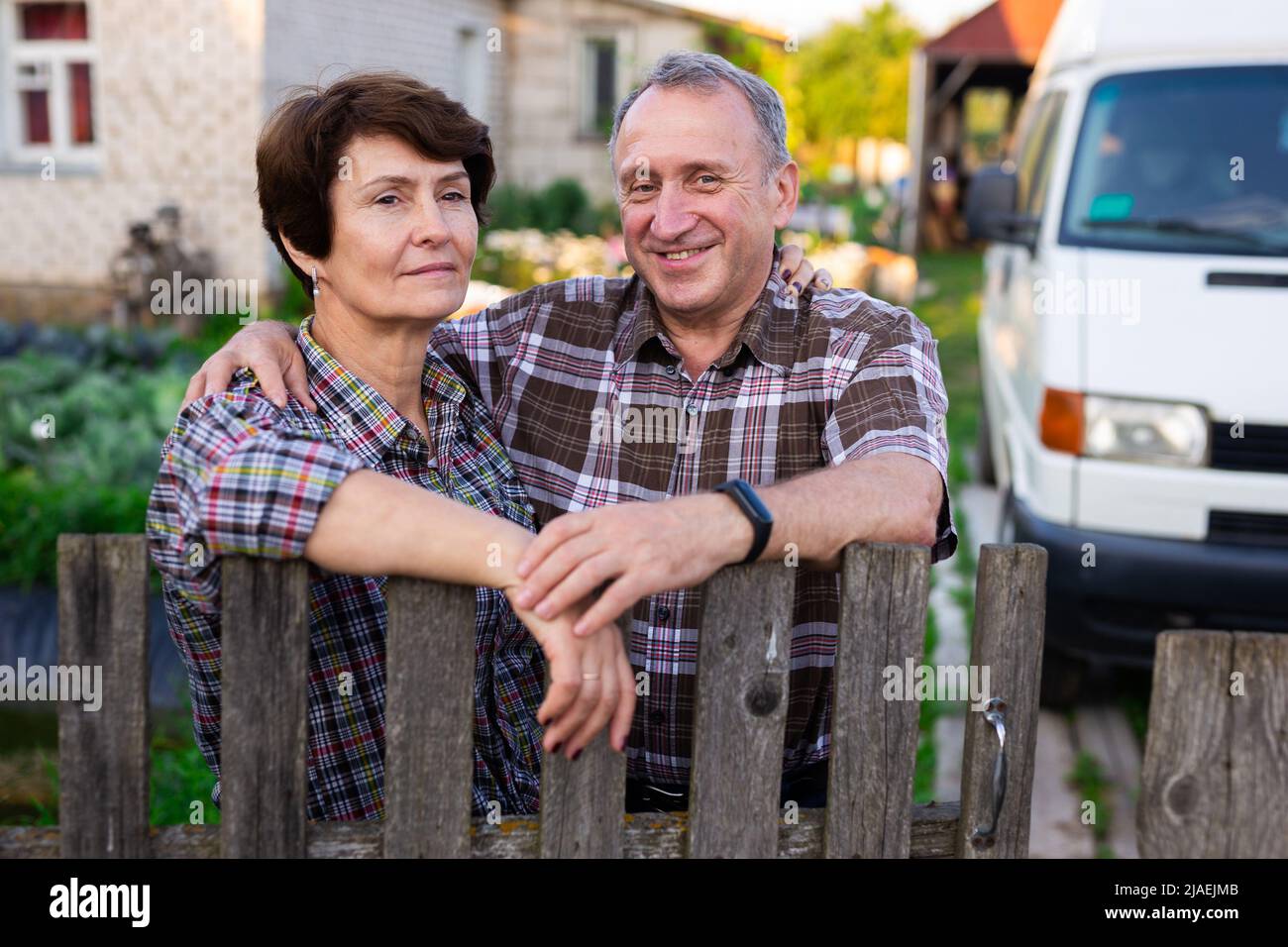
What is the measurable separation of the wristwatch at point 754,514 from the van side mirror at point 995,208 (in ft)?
11.8

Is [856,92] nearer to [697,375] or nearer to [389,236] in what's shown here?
[697,375]

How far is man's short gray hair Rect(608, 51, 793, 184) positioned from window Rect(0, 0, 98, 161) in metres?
11.3

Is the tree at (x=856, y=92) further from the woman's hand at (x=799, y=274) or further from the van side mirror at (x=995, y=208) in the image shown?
the woman's hand at (x=799, y=274)

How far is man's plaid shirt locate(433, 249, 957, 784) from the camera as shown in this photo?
7.23ft

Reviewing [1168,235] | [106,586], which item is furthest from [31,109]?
[106,586]

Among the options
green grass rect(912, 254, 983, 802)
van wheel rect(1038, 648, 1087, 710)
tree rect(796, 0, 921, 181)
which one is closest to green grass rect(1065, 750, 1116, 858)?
van wheel rect(1038, 648, 1087, 710)

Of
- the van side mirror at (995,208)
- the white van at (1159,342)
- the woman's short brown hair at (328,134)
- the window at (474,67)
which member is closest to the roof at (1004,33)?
the window at (474,67)

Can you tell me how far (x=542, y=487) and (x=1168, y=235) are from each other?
115 inches

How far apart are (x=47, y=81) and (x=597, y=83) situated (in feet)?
26.6

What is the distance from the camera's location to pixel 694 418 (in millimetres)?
2348

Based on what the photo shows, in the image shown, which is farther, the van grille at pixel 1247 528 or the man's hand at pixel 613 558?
the van grille at pixel 1247 528

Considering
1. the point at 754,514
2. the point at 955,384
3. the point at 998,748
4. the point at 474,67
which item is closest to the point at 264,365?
the point at 754,514

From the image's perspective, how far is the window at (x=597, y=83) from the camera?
1775 cm
